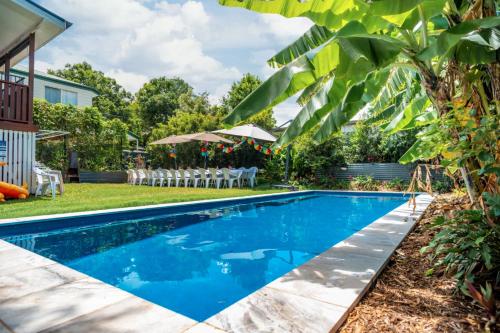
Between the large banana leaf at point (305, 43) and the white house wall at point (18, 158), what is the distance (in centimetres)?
880

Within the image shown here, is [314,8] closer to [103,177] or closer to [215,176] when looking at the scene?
[215,176]

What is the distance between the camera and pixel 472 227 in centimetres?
267

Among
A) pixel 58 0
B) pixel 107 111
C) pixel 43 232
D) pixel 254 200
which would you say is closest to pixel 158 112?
pixel 107 111

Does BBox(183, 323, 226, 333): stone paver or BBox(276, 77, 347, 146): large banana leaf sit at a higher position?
BBox(276, 77, 347, 146): large banana leaf

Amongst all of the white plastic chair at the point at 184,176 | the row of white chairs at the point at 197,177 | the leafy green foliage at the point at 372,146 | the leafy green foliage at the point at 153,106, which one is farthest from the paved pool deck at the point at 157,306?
the leafy green foliage at the point at 153,106

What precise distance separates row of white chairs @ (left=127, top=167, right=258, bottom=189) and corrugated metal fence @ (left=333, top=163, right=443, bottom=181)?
15.1 ft

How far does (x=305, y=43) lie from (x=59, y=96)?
2198 cm

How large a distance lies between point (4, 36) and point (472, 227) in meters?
13.6

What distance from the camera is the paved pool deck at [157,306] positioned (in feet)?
6.57

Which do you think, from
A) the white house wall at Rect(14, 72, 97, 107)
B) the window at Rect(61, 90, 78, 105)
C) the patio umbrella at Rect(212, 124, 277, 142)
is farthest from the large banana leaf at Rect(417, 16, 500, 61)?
the window at Rect(61, 90, 78, 105)

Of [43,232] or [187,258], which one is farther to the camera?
[43,232]

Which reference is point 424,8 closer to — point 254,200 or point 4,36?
point 254,200

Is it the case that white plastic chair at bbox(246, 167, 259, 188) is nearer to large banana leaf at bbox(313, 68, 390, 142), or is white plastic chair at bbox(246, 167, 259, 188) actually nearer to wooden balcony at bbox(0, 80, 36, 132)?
wooden balcony at bbox(0, 80, 36, 132)

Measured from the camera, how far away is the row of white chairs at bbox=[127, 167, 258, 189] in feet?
48.5
